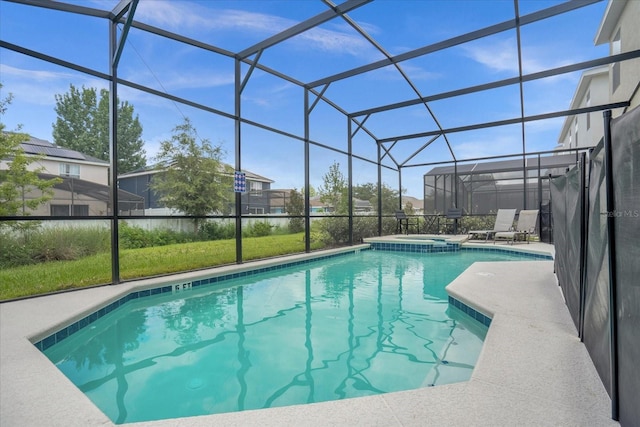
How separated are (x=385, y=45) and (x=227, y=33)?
289cm

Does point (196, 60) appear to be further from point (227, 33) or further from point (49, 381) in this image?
point (49, 381)

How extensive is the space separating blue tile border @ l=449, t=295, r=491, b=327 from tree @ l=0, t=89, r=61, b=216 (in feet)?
21.3

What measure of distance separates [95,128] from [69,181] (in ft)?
29.7

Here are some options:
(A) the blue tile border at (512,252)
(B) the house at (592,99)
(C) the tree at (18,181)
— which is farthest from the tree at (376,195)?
(C) the tree at (18,181)

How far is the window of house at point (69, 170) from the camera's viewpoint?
5.95 metres

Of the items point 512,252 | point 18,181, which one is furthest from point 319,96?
point 512,252

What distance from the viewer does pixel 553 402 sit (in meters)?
1.57

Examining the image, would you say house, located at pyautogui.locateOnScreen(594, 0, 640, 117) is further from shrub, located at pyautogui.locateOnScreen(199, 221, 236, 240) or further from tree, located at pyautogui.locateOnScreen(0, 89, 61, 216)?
tree, located at pyautogui.locateOnScreen(0, 89, 61, 216)

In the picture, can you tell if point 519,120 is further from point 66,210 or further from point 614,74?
point 66,210

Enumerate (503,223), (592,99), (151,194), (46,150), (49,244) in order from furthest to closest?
(592,99) → (503,223) → (151,194) → (46,150) → (49,244)

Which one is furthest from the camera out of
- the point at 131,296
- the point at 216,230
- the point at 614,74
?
the point at 614,74

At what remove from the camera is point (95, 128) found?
13039 millimetres

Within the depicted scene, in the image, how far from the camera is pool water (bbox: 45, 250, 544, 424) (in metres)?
2.09

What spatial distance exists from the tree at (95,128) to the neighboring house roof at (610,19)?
14110 mm
